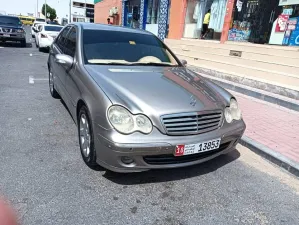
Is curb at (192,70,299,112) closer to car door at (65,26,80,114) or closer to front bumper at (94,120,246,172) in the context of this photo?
front bumper at (94,120,246,172)

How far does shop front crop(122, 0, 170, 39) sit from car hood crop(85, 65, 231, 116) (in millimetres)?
10907

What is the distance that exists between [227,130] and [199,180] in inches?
25.8

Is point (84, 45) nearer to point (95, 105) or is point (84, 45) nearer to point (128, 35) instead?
point (128, 35)

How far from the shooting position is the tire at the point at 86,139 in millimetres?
2852

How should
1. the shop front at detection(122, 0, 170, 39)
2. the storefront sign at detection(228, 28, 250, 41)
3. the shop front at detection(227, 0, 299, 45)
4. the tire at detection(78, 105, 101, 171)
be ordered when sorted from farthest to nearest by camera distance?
the shop front at detection(122, 0, 170, 39), the storefront sign at detection(228, 28, 250, 41), the shop front at detection(227, 0, 299, 45), the tire at detection(78, 105, 101, 171)

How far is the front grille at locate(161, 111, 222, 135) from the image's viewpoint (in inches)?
103

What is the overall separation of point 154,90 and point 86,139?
979 millimetres

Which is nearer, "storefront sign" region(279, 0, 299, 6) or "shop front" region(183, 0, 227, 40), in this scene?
"storefront sign" region(279, 0, 299, 6)

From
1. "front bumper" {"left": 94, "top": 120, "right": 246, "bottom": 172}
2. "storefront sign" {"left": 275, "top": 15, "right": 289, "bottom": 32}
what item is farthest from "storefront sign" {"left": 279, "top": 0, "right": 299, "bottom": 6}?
"front bumper" {"left": 94, "top": 120, "right": 246, "bottom": 172}

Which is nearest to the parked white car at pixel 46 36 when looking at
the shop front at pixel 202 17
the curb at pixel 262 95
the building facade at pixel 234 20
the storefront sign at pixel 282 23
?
→ the building facade at pixel 234 20

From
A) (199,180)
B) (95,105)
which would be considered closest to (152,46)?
(95,105)

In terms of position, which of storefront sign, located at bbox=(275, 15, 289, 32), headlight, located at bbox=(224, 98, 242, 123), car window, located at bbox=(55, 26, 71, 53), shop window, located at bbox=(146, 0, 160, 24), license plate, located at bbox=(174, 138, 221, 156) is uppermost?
shop window, located at bbox=(146, 0, 160, 24)

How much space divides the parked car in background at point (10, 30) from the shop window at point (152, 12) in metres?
7.39

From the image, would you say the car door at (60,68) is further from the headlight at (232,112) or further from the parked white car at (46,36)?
the parked white car at (46,36)
